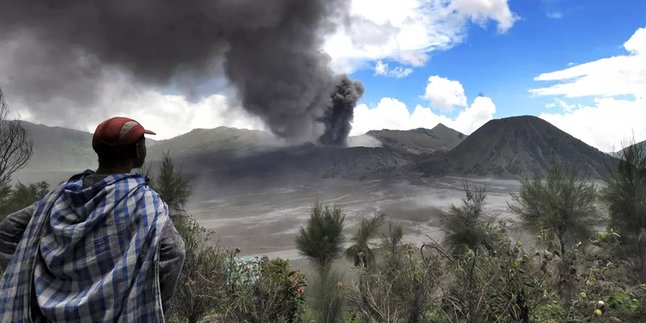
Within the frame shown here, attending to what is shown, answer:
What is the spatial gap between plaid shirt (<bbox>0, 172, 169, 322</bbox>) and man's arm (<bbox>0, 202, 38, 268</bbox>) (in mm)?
80

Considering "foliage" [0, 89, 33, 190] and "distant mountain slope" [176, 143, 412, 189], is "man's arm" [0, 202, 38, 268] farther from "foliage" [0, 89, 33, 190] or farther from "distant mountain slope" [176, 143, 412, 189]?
"distant mountain slope" [176, 143, 412, 189]

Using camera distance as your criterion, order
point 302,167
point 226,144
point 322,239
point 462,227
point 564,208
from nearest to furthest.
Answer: point 462,227, point 564,208, point 322,239, point 302,167, point 226,144

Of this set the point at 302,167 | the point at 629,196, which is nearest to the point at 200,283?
the point at 629,196

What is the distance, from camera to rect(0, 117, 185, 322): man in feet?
4.38

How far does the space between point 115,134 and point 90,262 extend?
442 mm

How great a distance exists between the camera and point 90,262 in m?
1.35

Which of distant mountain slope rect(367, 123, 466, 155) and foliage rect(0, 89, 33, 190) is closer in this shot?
foliage rect(0, 89, 33, 190)

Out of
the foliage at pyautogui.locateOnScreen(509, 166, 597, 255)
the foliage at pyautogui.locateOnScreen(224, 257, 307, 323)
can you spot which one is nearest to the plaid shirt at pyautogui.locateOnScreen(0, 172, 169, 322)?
the foliage at pyautogui.locateOnScreen(224, 257, 307, 323)

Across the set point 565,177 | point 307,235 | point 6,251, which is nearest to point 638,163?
point 565,177

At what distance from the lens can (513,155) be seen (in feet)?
315

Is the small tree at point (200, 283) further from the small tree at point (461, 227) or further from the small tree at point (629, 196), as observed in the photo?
the small tree at point (629, 196)

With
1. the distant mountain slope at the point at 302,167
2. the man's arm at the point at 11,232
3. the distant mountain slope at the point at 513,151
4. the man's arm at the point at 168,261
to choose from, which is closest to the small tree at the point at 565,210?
the man's arm at the point at 168,261

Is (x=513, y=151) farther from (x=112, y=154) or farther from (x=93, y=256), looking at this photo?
(x=93, y=256)

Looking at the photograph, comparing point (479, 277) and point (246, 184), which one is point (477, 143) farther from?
point (479, 277)
